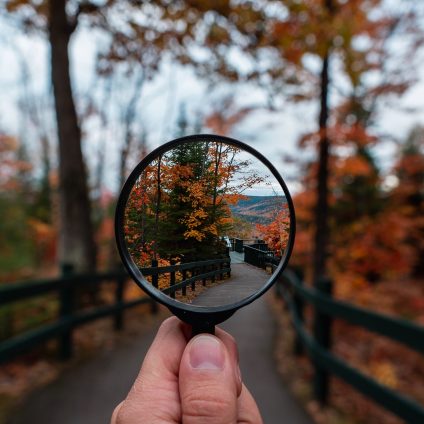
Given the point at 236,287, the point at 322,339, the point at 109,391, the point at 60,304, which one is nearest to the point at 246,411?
the point at 236,287

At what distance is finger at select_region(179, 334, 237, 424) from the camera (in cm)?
78

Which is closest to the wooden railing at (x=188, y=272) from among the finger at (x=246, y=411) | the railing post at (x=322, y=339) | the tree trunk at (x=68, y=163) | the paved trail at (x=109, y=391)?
the finger at (x=246, y=411)

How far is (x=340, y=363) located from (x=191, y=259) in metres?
3.82

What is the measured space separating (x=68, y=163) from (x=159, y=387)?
20.6 feet

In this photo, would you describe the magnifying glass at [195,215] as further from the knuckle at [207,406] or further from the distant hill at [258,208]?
the knuckle at [207,406]

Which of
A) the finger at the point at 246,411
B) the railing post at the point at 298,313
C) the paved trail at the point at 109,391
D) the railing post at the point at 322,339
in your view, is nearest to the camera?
the finger at the point at 246,411

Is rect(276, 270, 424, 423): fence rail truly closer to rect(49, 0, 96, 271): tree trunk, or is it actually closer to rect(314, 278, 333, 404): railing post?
rect(314, 278, 333, 404): railing post

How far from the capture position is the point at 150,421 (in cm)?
79

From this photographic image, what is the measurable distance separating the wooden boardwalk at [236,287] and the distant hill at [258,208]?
0.34ft

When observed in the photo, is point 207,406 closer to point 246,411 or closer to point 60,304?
point 246,411

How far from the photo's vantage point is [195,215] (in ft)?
2.83

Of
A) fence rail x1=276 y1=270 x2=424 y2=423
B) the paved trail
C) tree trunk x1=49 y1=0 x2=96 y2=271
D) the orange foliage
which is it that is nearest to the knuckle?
the orange foliage

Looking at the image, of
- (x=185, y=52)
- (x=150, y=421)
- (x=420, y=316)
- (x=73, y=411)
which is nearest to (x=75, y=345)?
(x=73, y=411)

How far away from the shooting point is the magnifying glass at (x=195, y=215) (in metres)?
0.85
